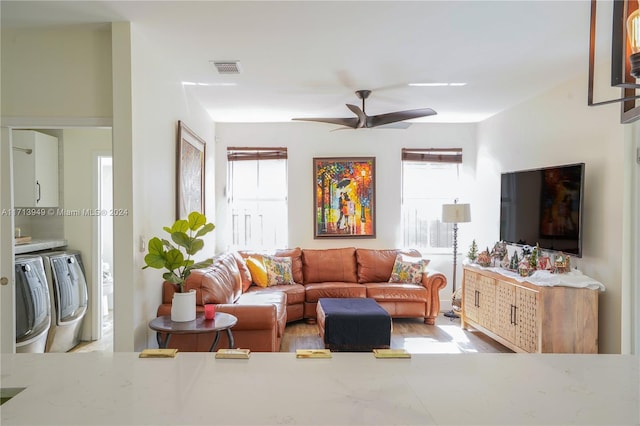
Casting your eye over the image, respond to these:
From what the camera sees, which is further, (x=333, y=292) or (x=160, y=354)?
(x=333, y=292)

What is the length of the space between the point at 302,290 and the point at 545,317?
281cm

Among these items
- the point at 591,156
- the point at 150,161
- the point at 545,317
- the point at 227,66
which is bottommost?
the point at 545,317

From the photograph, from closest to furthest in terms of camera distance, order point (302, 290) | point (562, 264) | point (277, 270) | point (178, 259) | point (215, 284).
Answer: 1. point (178, 259)
2. point (215, 284)
3. point (562, 264)
4. point (302, 290)
5. point (277, 270)

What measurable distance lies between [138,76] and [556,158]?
3.87m

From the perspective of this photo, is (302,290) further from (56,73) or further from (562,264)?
(56,73)

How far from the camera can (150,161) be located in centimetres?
315

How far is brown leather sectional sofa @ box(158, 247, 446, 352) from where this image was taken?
3.48 metres

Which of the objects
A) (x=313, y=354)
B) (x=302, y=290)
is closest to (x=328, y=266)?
(x=302, y=290)

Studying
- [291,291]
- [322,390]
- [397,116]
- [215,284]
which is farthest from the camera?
[291,291]

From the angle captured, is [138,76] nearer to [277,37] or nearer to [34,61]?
[34,61]

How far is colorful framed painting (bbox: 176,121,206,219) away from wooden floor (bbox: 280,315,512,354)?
176 centimetres

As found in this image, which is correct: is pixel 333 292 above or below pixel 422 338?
above

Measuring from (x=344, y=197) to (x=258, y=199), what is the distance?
1265 millimetres

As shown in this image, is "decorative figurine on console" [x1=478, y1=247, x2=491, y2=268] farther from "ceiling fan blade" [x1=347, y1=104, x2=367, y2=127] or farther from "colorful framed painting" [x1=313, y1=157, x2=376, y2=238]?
"ceiling fan blade" [x1=347, y1=104, x2=367, y2=127]
